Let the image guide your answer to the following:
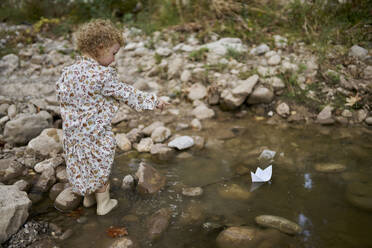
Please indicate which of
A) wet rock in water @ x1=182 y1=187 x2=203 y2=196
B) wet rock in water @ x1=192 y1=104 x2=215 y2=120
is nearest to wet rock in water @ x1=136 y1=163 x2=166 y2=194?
wet rock in water @ x1=182 y1=187 x2=203 y2=196

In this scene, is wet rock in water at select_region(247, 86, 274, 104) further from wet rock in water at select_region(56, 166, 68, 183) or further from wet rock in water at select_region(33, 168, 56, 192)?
wet rock in water at select_region(33, 168, 56, 192)

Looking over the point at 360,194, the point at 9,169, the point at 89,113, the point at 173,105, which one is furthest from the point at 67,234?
the point at 173,105

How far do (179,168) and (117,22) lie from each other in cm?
524

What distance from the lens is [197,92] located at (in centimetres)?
420

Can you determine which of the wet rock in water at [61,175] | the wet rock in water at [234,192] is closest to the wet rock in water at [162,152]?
the wet rock in water at [234,192]

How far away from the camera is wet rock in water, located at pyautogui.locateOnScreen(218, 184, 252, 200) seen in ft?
8.21

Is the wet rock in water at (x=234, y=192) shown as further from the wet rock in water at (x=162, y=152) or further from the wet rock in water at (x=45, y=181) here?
the wet rock in water at (x=45, y=181)

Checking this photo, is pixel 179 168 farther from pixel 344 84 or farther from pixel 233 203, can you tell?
pixel 344 84

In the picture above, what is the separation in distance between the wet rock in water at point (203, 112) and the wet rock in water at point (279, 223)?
1.86 meters

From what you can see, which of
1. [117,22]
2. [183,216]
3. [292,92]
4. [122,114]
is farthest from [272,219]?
[117,22]

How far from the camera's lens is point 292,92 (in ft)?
12.9

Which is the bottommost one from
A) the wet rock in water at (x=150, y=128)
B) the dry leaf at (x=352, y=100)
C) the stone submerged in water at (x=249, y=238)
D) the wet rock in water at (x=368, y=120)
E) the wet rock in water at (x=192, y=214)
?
the wet rock in water at (x=192, y=214)

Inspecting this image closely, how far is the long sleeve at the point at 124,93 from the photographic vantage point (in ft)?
6.98

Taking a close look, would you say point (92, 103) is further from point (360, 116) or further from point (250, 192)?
point (360, 116)
